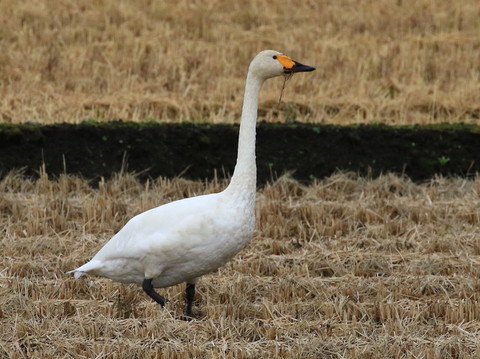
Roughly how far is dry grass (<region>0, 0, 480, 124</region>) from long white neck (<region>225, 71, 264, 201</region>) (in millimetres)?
6556

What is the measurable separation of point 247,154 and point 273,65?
62 centimetres

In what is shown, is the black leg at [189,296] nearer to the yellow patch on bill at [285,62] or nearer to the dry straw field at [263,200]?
the dry straw field at [263,200]

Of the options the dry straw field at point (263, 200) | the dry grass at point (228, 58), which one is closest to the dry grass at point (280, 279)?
the dry straw field at point (263, 200)

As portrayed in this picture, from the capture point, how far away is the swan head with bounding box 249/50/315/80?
255 inches

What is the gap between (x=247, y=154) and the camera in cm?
634

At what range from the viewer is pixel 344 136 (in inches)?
444

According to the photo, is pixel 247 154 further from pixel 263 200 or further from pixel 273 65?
pixel 263 200

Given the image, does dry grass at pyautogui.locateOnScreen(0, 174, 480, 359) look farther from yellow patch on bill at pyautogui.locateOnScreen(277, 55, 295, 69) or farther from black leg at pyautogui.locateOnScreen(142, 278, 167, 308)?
yellow patch on bill at pyautogui.locateOnScreen(277, 55, 295, 69)

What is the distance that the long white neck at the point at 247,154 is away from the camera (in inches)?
245

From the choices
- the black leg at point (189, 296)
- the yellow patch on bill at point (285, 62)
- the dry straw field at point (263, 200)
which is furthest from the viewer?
the black leg at point (189, 296)

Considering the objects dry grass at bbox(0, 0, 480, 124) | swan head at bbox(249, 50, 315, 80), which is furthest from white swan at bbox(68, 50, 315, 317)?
dry grass at bbox(0, 0, 480, 124)

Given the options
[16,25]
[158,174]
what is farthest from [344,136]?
[16,25]

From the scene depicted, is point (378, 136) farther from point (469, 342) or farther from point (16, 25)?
point (16, 25)

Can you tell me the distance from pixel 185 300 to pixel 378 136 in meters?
4.94
